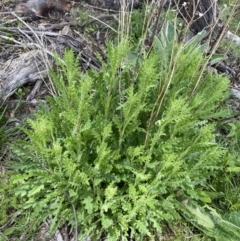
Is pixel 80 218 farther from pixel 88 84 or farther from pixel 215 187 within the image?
pixel 215 187

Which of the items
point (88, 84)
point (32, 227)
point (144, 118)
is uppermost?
point (88, 84)

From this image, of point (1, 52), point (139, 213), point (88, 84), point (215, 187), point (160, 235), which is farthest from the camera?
point (1, 52)

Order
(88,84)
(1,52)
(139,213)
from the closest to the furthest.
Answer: (88,84) → (139,213) → (1,52)

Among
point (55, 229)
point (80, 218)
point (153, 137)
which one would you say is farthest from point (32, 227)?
point (153, 137)

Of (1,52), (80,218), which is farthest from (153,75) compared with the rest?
(1,52)

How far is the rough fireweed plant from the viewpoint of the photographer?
6.46 ft

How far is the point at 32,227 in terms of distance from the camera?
208 centimetres

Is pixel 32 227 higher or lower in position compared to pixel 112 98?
lower

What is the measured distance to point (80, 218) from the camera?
2.03m

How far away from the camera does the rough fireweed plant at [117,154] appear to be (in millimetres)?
1970

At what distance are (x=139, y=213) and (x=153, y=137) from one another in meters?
0.40

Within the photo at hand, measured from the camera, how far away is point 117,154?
2062mm

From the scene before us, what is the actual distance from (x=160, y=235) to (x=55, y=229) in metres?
0.56

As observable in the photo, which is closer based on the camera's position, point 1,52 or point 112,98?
point 112,98
